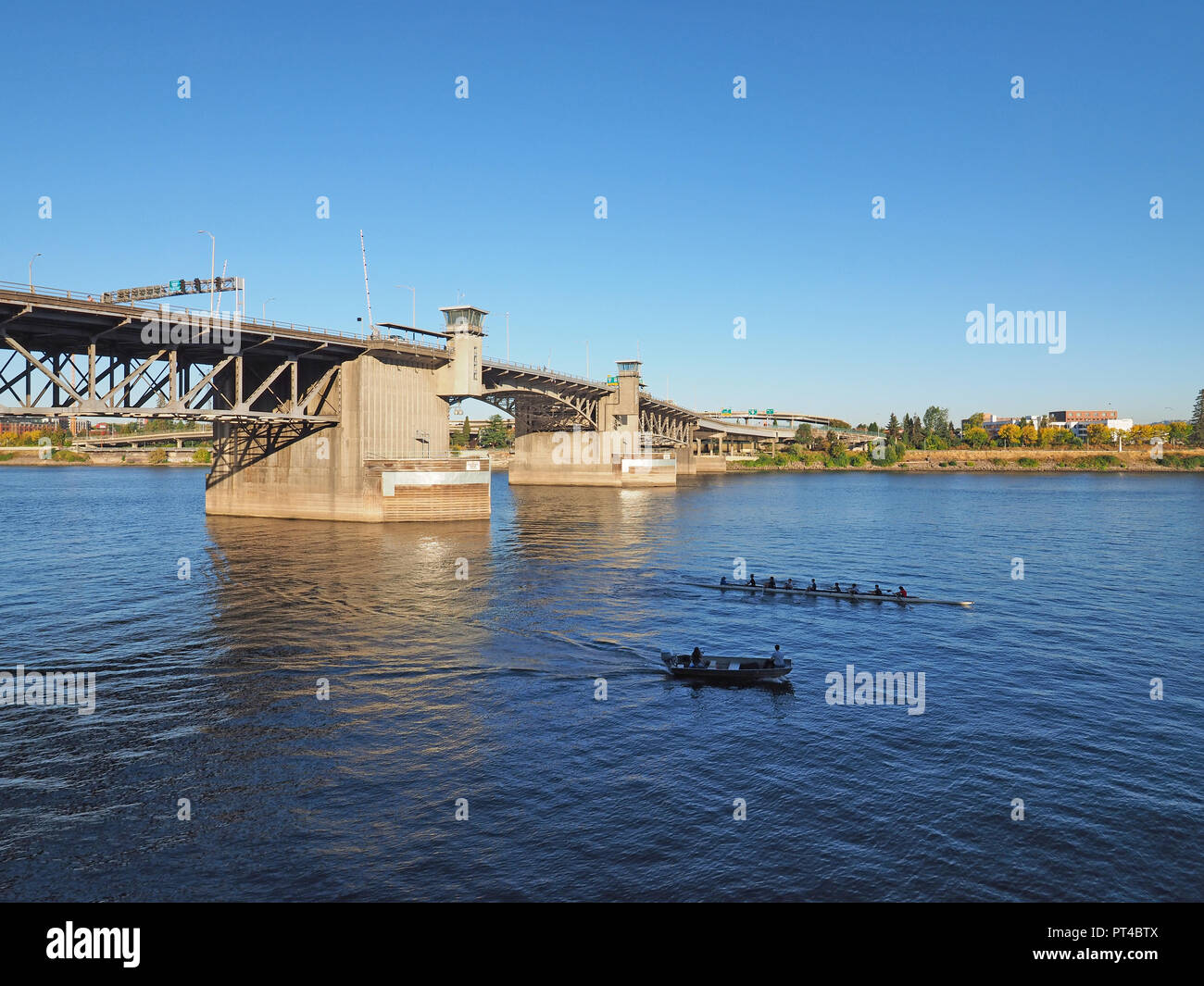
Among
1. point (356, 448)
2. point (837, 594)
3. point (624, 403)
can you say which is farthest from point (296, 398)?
point (624, 403)

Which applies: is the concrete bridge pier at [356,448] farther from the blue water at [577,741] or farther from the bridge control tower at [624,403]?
the bridge control tower at [624,403]

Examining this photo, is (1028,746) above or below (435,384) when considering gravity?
below

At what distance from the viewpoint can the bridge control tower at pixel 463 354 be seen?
8425cm

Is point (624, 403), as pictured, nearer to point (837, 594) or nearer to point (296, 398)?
point (296, 398)

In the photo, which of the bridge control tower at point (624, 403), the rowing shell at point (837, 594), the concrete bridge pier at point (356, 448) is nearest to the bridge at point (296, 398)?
the concrete bridge pier at point (356, 448)

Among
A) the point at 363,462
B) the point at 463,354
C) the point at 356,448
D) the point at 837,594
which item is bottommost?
the point at 837,594

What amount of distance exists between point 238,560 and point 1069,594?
194 ft

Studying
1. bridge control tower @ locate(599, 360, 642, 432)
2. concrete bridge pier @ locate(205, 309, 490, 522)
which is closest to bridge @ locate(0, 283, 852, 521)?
concrete bridge pier @ locate(205, 309, 490, 522)

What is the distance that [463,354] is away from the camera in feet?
277

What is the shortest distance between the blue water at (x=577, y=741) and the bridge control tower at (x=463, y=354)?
32688 mm

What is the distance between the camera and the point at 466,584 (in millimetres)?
50281

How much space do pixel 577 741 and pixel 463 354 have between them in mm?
66341
